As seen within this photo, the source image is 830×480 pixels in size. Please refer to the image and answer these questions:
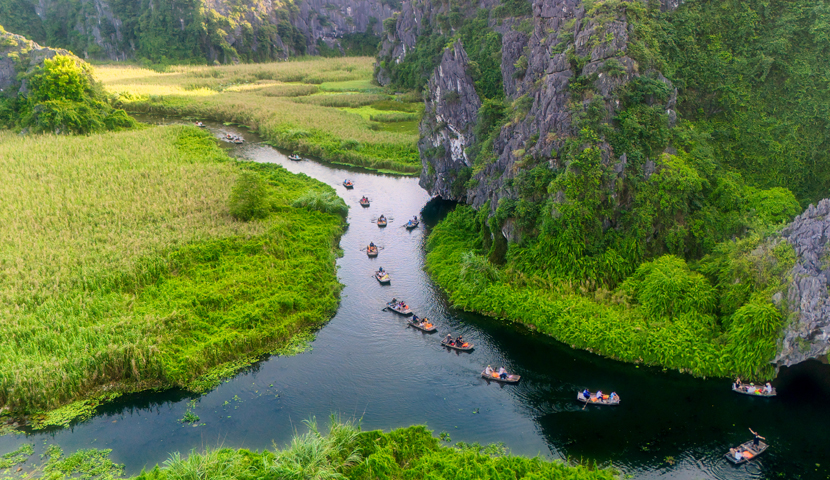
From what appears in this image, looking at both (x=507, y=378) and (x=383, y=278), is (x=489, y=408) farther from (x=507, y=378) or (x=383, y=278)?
(x=383, y=278)

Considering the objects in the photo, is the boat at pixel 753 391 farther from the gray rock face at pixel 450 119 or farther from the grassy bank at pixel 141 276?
the gray rock face at pixel 450 119

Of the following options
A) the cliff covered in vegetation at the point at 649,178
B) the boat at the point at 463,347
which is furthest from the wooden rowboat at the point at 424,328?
the cliff covered in vegetation at the point at 649,178

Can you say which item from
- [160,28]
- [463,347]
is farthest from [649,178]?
[160,28]

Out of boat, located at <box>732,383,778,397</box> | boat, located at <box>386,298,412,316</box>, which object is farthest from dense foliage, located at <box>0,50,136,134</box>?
boat, located at <box>732,383,778,397</box>

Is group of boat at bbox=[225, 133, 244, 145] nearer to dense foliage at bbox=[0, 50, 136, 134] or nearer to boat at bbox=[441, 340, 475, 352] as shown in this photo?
dense foliage at bbox=[0, 50, 136, 134]

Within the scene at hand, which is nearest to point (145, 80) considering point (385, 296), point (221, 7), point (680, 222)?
point (221, 7)
